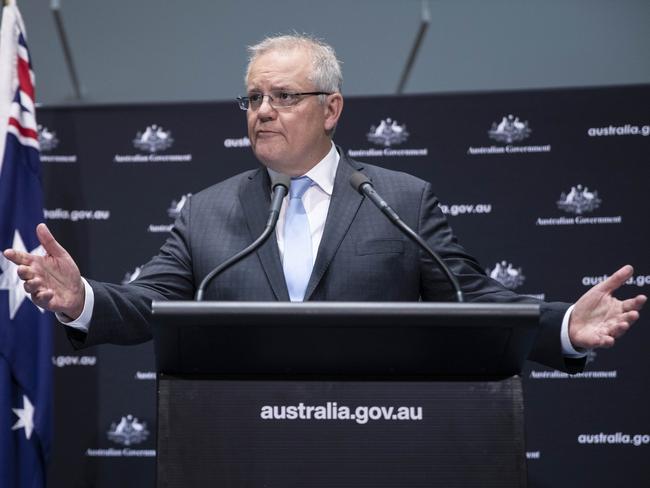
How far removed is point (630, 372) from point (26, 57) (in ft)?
10.0

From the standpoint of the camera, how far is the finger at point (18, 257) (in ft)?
5.24

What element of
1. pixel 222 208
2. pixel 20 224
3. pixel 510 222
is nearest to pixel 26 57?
pixel 20 224

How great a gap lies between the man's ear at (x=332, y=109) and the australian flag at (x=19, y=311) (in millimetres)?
1523

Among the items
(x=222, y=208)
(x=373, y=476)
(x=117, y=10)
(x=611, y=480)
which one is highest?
(x=117, y=10)

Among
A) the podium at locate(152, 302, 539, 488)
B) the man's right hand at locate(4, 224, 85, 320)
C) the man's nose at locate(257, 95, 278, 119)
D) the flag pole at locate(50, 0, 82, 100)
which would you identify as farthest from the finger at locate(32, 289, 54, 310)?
the flag pole at locate(50, 0, 82, 100)

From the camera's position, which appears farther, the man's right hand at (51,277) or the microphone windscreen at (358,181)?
the microphone windscreen at (358,181)

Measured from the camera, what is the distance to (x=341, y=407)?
4.57 ft

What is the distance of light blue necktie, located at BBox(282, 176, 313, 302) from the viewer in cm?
222

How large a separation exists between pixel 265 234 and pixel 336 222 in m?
0.60

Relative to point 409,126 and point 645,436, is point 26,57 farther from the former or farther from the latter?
point 645,436

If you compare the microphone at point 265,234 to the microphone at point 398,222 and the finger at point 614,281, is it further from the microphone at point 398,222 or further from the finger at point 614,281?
the finger at point 614,281

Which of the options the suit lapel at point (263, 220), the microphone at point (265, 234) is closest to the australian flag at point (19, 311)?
the suit lapel at point (263, 220)

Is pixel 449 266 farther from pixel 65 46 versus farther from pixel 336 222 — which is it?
pixel 65 46

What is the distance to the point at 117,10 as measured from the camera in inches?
177
